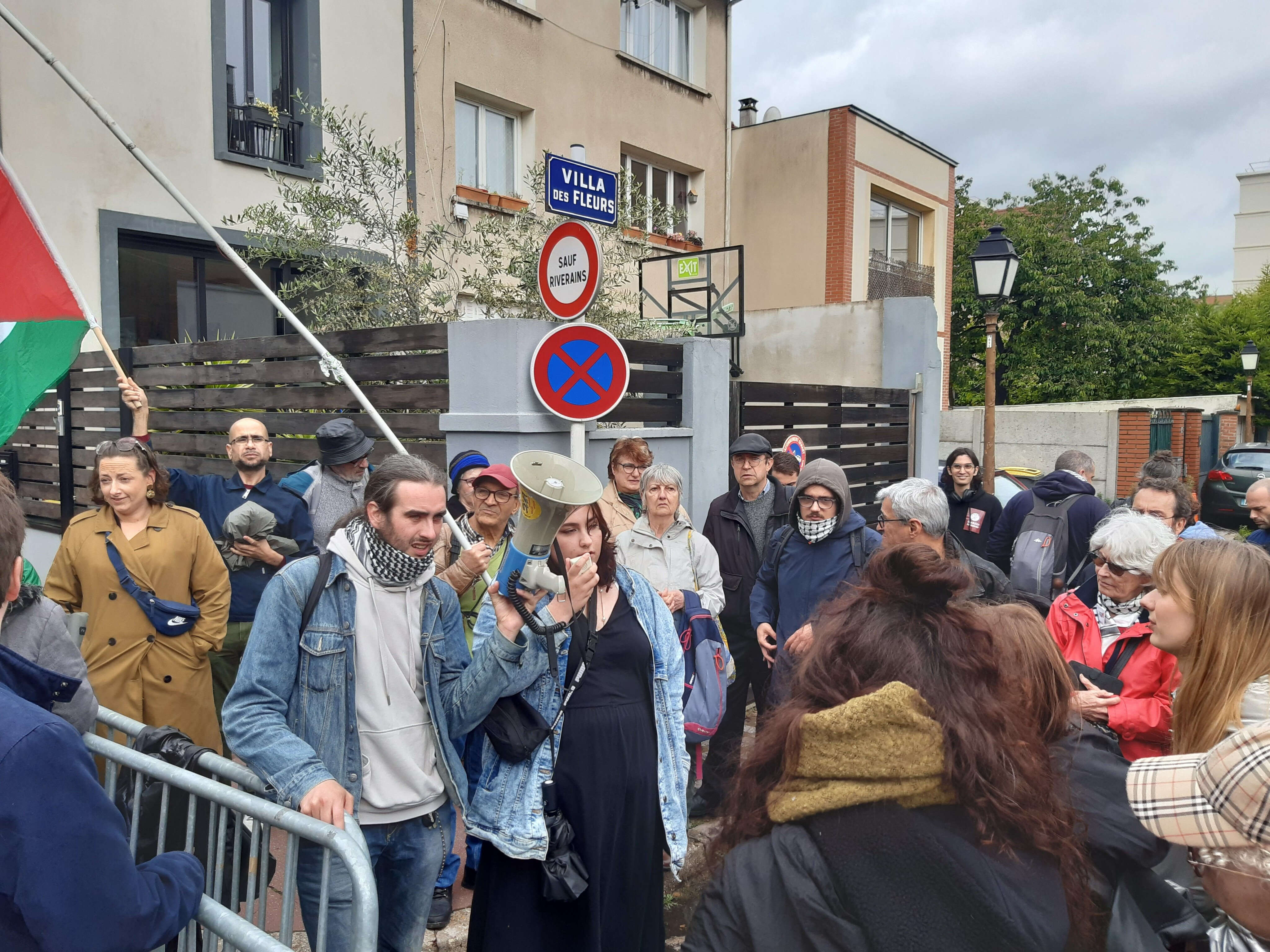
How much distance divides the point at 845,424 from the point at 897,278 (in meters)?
13.3

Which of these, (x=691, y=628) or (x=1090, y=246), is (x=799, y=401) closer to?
(x=691, y=628)

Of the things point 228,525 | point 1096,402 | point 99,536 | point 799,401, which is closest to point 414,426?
point 228,525

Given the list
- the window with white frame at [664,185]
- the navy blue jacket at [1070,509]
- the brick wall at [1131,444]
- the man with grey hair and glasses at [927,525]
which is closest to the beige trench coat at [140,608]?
the man with grey hair and glasses at [927,525]

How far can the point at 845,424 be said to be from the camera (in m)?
8.79

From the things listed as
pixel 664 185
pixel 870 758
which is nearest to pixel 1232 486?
pixel 664 185

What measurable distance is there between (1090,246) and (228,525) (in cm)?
3043

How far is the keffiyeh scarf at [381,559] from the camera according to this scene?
102 inches

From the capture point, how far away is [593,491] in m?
2.43

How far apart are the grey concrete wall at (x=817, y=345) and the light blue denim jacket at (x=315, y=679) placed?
813 cm

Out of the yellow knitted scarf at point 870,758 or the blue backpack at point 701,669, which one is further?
the blue backpack at point 701,669

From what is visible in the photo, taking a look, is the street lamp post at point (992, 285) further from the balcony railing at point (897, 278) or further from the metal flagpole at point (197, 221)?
the balcony railing at point (897, 278)

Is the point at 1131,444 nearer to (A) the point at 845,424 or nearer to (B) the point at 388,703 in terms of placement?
(A) the point at 845,424

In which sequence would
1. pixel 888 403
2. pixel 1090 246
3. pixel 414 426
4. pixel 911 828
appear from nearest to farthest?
pixel 911 828, pixel 414 426, pixel 888 403, pixel 1090 246

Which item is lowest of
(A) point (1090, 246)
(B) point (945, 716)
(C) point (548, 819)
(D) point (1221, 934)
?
A: (C) point (548, 819)
